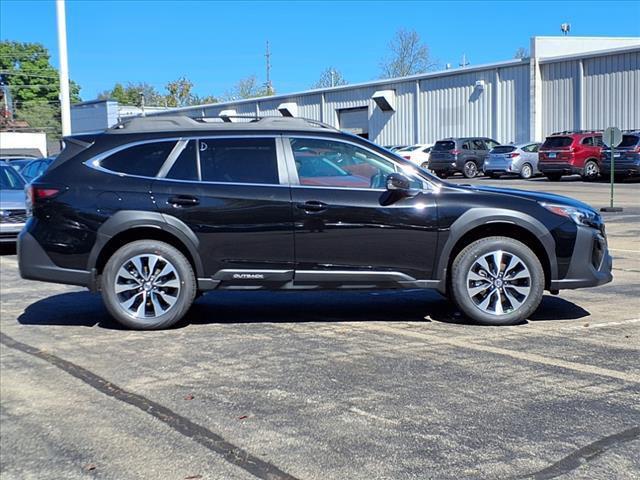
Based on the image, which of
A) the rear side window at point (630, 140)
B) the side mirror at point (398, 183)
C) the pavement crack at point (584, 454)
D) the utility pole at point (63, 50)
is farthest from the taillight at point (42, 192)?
the rear side window at point (630, 140)

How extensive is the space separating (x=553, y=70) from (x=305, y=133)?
33924 millimetres

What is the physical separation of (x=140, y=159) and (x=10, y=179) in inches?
337

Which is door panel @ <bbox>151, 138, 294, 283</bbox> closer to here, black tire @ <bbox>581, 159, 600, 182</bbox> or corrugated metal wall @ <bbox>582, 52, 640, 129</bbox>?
black tire @ <bbox>581, 159, 600, 182</bbox>

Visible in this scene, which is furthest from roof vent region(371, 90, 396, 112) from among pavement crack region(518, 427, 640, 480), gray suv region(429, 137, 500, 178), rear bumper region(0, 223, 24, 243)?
pavement crack region(518, 427, 640, 480)

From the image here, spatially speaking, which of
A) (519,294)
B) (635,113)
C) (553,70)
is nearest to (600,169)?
(635,113)

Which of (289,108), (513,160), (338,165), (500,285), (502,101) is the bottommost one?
(500,285)

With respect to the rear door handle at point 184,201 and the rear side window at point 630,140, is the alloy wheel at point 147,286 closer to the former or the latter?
the rear door handle at point 184,201

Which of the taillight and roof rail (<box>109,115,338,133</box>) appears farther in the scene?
roof rail (<box>109,115,338,133</box>)

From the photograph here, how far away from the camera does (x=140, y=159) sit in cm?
702

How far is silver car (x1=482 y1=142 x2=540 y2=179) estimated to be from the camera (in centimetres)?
3375

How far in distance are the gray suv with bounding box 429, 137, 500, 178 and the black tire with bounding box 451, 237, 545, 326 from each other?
30.0 m

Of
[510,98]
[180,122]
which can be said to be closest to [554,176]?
[510,98]

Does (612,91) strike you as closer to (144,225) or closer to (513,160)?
(513,160)

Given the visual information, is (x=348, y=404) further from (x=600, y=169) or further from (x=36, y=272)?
(x=600, y=169)
